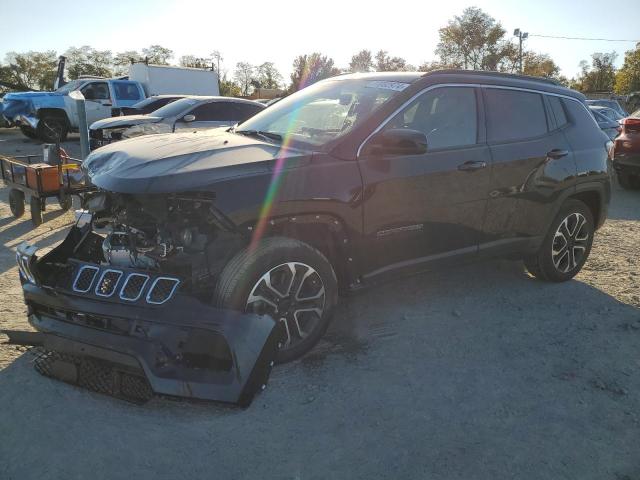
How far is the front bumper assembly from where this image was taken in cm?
264

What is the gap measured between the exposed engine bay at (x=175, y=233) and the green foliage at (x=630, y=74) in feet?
210

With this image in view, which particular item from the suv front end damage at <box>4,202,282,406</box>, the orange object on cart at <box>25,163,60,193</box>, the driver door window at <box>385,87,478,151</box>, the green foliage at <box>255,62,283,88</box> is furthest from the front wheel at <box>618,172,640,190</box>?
the green foliage at <box>255,62,283,88</box>

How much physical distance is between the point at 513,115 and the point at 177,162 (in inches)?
112

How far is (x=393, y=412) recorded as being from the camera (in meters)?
2.93

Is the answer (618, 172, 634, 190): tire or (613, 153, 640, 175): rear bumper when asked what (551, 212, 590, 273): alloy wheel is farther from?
(618, 172, 634, 190): tire

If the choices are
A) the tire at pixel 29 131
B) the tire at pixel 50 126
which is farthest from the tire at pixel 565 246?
the tire at pixel 29 131

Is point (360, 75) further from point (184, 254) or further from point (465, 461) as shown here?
point (465, 461)

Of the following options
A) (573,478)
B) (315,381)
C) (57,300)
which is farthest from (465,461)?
(57,300)

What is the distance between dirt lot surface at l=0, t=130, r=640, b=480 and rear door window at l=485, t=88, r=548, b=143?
4.87ft

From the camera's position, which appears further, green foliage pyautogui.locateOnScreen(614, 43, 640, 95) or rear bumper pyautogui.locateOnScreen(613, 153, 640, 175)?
green foliage pyautogui.locateOnScreen(614, 43, 640, 95)

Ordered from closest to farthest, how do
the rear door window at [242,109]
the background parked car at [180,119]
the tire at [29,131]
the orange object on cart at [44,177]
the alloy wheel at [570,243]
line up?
the alloy wheel at [570,243]
the orange object on cart at [44,177]
the background parked car at [180,119]
the rear door window at [242,109]
the tire at [29,131]

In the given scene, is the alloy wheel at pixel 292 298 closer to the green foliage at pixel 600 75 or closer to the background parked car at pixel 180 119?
the background parked car at pixel 180 119

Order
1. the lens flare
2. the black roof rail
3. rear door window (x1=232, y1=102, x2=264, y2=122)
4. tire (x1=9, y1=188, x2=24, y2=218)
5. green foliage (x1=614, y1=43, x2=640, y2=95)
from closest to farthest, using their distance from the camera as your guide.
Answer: the lens flare < the black roof rail < tire (x1=9, y1=188, x2=24, y2=218) < rear door window (x1=232, y1=102, x2=264, y2=122) < green foliage (x1=614, y1=43, x2=640, y2=95)

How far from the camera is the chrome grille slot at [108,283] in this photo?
2871mm
